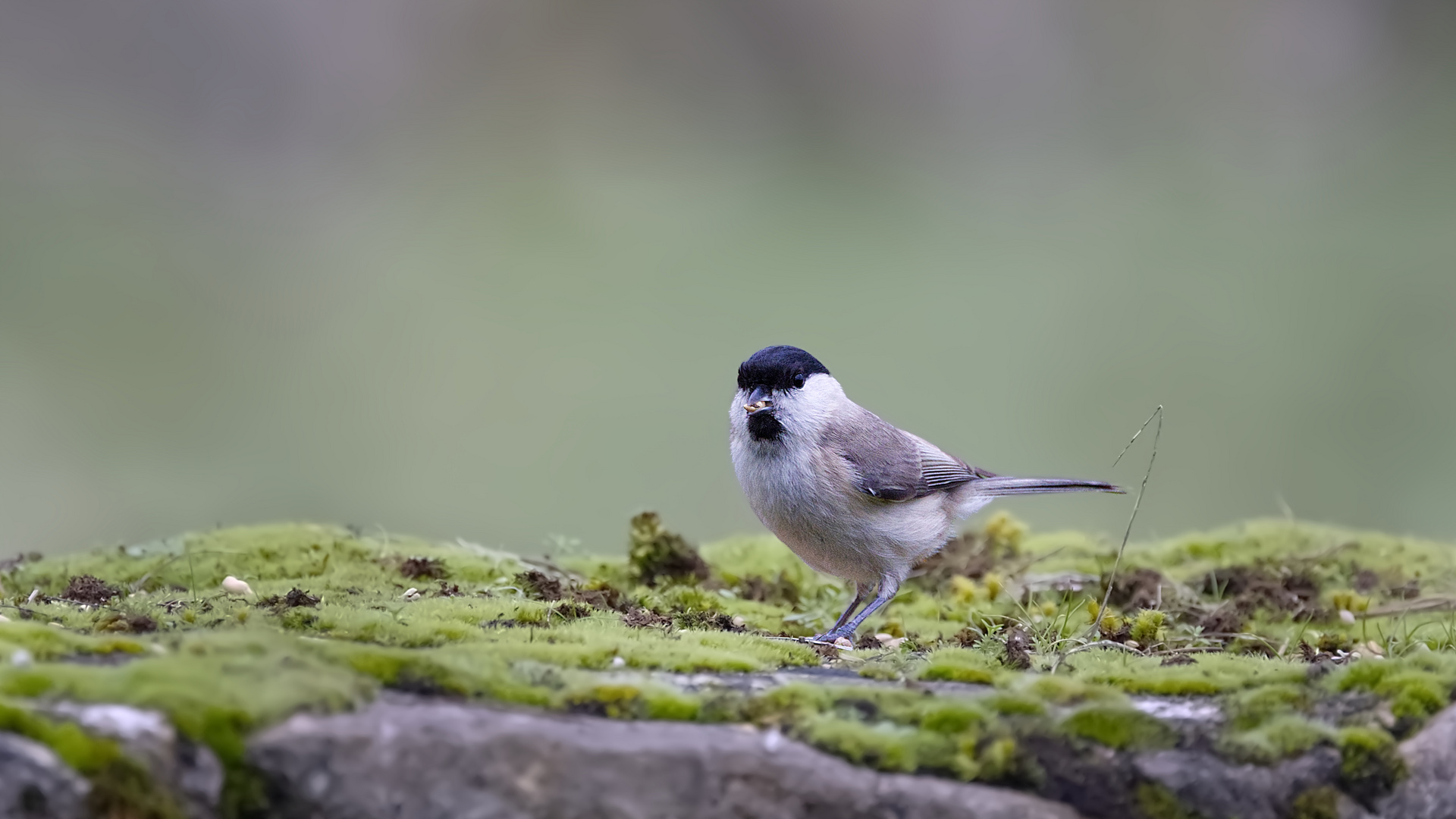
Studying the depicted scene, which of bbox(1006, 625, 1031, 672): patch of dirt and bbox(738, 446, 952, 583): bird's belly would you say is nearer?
bbox(1006, 625, 1031, 672): patch of dirt

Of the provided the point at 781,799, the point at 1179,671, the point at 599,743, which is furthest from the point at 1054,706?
the point at 599,743

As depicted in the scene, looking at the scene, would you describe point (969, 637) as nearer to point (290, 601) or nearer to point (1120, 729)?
point (1120, 729)

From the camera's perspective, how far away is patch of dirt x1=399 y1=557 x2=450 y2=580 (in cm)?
455

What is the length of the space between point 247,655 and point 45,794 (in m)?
0.47

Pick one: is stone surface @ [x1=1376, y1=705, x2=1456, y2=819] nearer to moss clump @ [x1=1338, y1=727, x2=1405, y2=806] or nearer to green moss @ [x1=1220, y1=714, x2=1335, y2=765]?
moss clump @ [x1=1338, y1=727, x2=1405, y2=806]

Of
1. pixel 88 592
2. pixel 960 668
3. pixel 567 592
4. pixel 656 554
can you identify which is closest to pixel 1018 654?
pixel 960 668

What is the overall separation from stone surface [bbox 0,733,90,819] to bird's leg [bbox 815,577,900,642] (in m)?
2.59

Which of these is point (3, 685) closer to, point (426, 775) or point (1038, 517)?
point (426, 775)

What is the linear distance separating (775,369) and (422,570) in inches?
67.1

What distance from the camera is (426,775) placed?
218 cm

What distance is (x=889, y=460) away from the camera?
4.66 meters

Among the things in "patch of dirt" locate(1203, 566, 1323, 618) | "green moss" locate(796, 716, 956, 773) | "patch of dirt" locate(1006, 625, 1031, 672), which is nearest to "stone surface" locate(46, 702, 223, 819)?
"green moss" locate(796, 716, 956, 773)

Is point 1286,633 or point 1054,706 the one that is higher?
point 1286,633

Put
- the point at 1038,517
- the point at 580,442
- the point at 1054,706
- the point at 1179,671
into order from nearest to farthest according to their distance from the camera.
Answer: the point at 1054,706
the point at 1179,671
the point at 1038,517
the point at 580,442
